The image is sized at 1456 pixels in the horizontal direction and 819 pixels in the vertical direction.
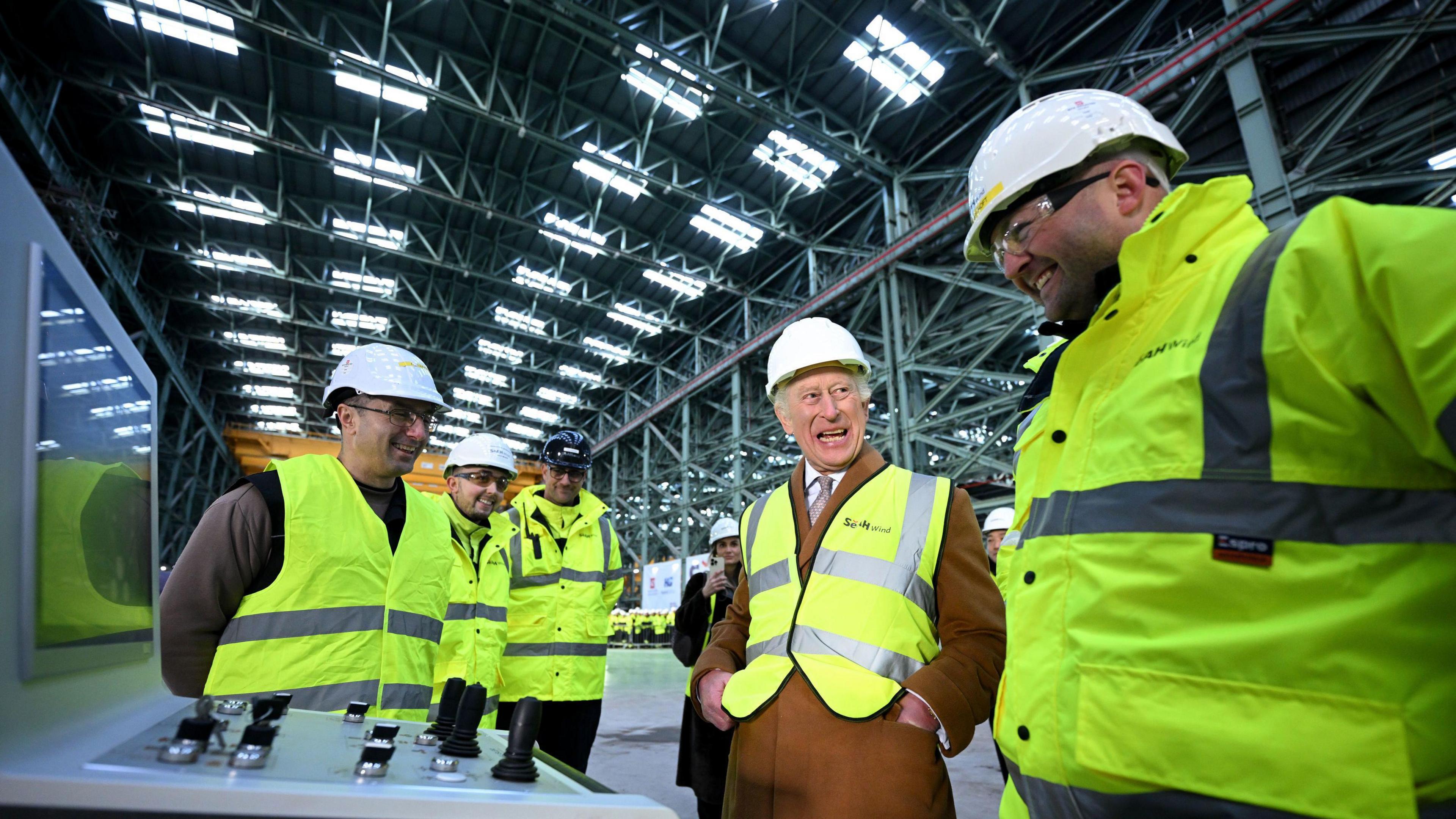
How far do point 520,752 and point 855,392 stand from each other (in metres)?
1.67

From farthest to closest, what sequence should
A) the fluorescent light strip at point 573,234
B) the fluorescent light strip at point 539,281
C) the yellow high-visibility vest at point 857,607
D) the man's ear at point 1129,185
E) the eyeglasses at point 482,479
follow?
the fluorescent light strip at point 539,281 → the fluorescent light strip at point 573,234 → the eyeglasses at point 482,479 → the yellow high-visibility vest at point 857,607 → the man's ear at point 1129,185

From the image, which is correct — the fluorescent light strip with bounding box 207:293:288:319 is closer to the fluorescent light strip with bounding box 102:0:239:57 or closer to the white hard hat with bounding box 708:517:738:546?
the fluorescent light strip with bounding box 102:0:239:57

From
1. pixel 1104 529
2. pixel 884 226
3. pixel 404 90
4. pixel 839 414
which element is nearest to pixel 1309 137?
pixel 884 226

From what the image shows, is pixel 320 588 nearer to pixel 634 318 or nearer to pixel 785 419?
pixel 785 419

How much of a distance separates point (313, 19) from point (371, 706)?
1300 centimetres

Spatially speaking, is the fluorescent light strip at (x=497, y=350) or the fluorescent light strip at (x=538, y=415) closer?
the fluorescent light strip at (x=497, y=350)

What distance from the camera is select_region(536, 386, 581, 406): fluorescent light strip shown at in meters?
23.6

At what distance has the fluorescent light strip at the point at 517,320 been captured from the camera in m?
18.8

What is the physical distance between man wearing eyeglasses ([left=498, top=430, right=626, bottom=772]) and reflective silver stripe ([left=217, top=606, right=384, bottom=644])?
1793mm

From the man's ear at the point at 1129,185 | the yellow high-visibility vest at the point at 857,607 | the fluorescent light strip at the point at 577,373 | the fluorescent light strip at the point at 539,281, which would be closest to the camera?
the man's ear at the point at 1129,185

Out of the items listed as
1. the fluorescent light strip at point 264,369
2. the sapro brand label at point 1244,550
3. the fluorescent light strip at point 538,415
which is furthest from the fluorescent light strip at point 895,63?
the fluorescent light strip at point 264,369

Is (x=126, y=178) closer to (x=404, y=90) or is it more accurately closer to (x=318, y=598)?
(x=404, y=90)

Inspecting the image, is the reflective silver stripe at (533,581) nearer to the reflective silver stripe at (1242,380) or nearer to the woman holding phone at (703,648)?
the woman holding phone at (703,648)

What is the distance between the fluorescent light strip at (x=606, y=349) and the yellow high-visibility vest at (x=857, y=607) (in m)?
18.5
